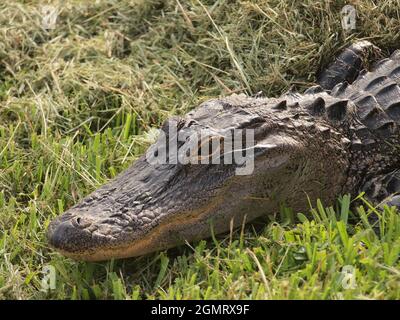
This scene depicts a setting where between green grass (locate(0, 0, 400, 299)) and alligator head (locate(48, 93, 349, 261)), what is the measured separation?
0.12m

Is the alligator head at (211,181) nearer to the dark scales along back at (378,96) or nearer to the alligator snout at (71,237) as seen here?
the alligator snout at (71,237)

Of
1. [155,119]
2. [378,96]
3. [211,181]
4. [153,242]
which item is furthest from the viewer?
[155,119]

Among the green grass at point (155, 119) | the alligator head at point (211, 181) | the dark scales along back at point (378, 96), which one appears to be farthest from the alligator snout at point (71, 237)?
the dark scales along back at point (378, 96)

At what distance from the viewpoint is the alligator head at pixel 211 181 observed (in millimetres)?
3441

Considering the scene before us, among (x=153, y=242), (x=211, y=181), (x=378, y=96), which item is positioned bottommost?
(x=153, y=242)

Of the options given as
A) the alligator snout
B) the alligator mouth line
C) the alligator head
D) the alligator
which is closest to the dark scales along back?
the alligator

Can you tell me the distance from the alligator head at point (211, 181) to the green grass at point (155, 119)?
0.12m

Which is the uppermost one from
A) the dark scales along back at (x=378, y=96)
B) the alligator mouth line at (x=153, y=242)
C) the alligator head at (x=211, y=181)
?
the dark scales along back at (x=378, y=96)

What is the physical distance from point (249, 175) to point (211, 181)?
20 centimetres

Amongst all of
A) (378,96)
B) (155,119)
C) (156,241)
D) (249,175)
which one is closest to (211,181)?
(249,175)

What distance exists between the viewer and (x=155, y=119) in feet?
15.9

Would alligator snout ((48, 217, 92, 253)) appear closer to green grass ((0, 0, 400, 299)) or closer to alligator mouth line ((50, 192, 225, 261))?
alligator mouth line ((50, 192, 225, 261))

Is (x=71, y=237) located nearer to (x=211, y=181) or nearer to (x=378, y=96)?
(x=211, y=181)
